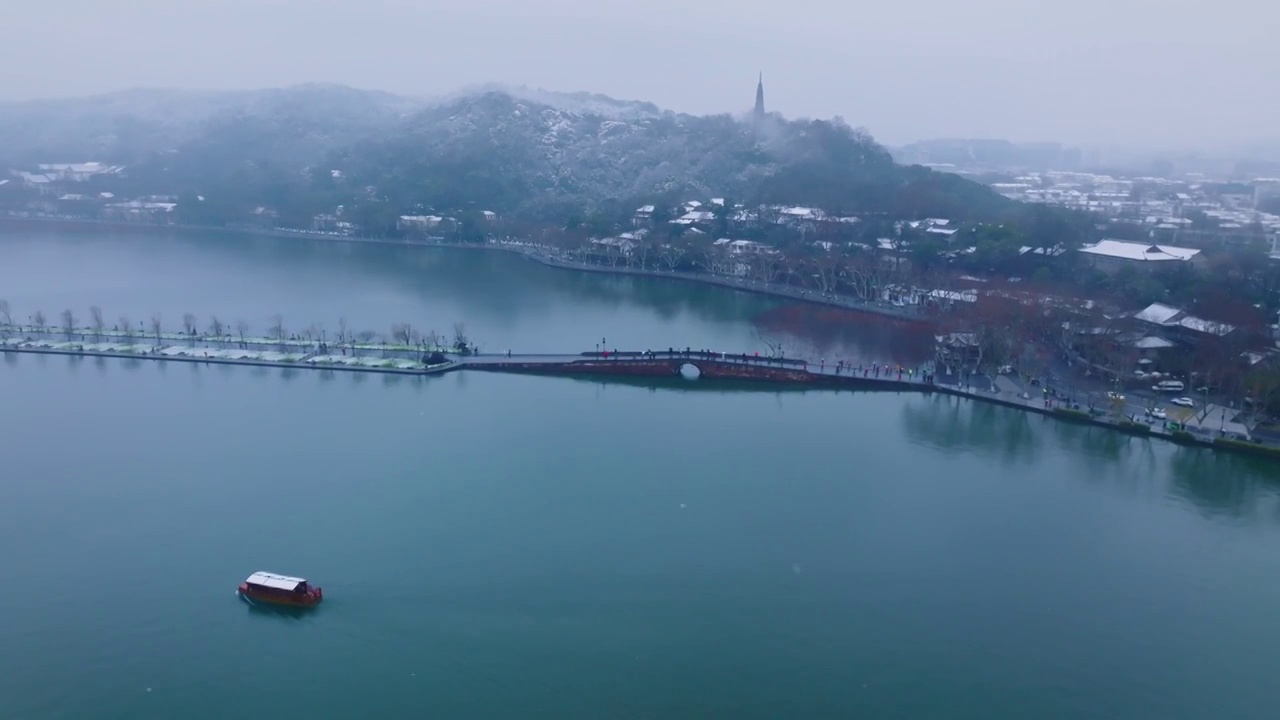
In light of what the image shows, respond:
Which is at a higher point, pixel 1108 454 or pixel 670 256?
pixel 670 256

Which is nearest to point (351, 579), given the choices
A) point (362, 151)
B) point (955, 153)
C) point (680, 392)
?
point (680, 392)

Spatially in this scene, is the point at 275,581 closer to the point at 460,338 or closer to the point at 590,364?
the point at 590,364

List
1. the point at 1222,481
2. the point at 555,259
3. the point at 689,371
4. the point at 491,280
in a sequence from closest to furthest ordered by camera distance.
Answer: the point at 1222,481 → the point at 689,371 → the point at 491,280 → the point at 555,259

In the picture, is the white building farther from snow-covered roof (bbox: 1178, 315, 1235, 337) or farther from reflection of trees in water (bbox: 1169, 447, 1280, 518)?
reflection of trees in water (bbox: 1169, 447, 1280, 518)

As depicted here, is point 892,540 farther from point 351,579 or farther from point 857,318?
point 857,318

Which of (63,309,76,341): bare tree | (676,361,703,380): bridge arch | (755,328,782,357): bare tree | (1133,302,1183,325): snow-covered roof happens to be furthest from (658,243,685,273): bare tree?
(63,309,76,341): bare tree

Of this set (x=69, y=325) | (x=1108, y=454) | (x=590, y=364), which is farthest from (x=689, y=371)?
(x=69, y=325)
